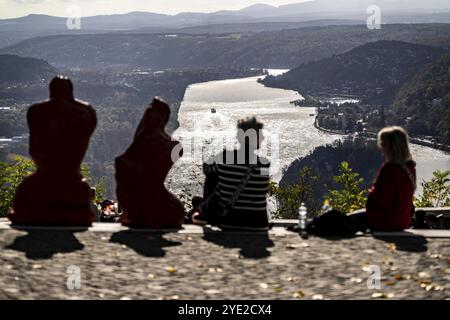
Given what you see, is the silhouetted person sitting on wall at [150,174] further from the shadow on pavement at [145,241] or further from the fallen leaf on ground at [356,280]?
the fallen leaf on ground at [356,280]

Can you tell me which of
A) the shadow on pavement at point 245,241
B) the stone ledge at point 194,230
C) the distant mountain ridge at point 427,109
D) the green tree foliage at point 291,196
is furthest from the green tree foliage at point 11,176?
the distant mountain ridge at point 427,109

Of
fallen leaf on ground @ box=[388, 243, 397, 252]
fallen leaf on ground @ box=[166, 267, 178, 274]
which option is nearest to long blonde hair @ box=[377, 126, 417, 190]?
fallen leaf on ground @ box=[388, 243, 397, 252]

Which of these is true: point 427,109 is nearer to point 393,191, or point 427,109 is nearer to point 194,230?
point 393,191

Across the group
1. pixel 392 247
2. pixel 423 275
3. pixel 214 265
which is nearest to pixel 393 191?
pixel 392 247

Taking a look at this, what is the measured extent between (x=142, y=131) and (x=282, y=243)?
282 centimetres

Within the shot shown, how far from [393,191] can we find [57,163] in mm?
4989

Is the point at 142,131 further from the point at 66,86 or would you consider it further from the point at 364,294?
the point at 364,294

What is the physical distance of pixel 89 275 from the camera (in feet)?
29.2

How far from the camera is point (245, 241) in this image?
10.8 metres

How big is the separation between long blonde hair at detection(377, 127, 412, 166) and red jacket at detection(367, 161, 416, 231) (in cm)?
13

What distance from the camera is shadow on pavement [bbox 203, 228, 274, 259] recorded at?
10.2m

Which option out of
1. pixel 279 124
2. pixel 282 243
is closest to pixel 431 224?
pixel 282 243
